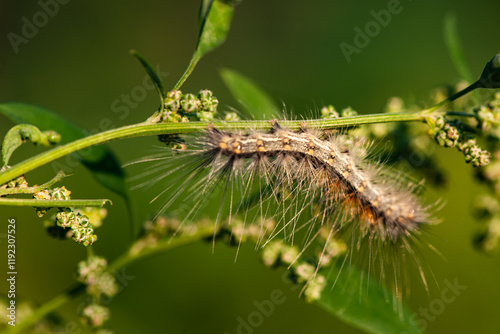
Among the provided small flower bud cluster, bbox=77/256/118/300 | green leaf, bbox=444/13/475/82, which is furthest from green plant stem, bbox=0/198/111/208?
green leaf, bbox=444/13/475/82

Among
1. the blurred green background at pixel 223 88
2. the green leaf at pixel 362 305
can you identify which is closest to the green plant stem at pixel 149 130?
the green leaf at pixel 362 305

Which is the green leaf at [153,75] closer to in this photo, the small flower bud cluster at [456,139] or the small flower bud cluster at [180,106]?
the small flower bud cluster at [180,106]

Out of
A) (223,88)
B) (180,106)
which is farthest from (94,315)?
(223,88)

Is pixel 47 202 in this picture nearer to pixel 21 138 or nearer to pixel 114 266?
pixel 21 138

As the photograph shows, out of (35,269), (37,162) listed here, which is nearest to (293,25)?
(35,269)

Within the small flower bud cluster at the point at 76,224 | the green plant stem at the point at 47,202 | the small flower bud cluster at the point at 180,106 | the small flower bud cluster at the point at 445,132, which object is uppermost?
the small flower bud cluster at the point at 445,132
